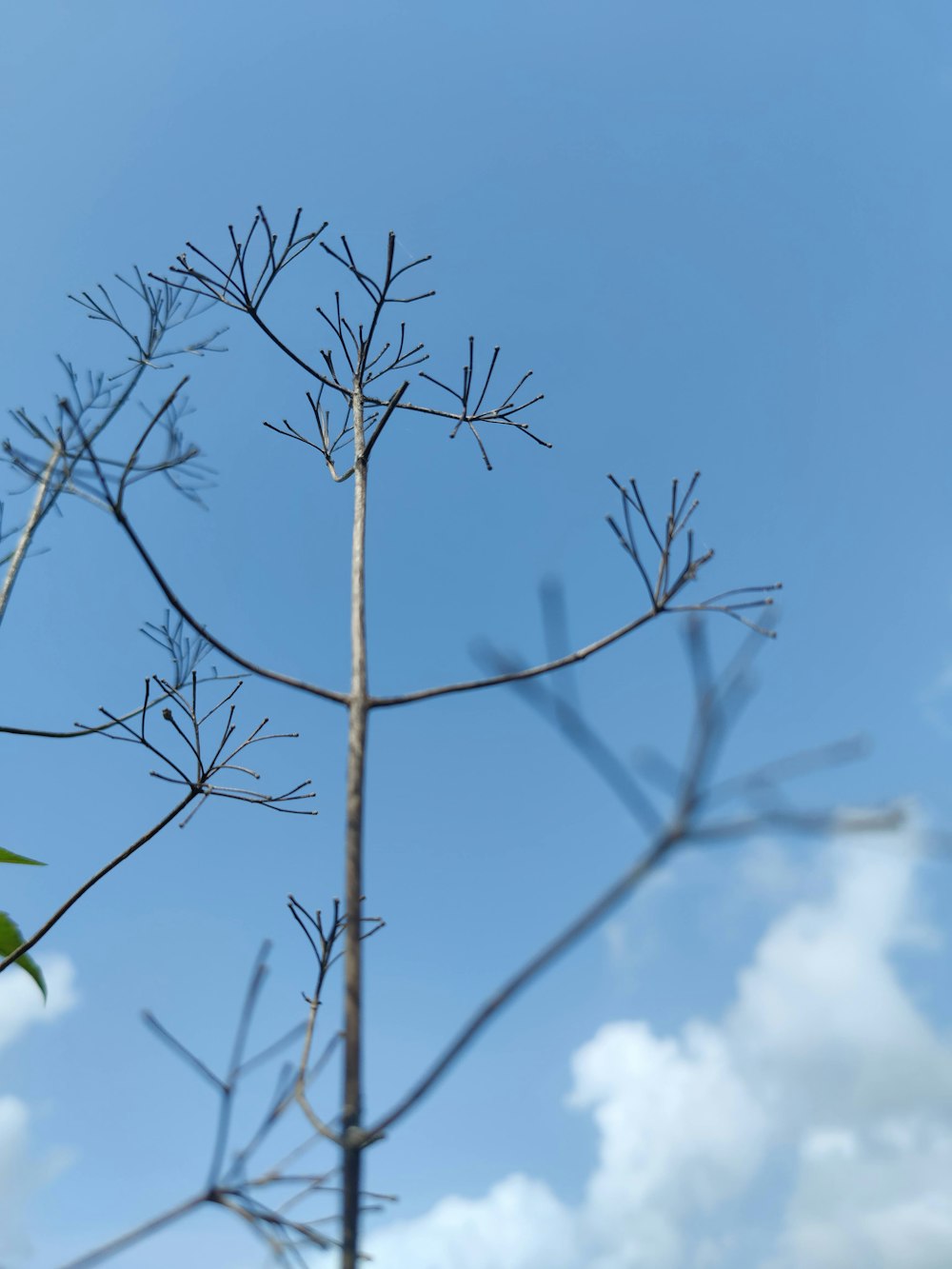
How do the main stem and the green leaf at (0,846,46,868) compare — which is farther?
the green leaf at (0,846,46,868)

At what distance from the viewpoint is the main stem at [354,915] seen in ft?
4.32

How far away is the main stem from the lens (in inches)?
51.8

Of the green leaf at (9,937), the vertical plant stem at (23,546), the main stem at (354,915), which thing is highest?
the vertical plant stem at (23,546)

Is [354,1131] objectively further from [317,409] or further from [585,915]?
[317,409]

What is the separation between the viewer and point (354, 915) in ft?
4.77

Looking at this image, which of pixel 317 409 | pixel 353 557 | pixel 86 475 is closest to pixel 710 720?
pixel 353 557

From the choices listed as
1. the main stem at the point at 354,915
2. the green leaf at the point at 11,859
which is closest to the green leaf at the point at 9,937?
the green leaf at the point at 11,859

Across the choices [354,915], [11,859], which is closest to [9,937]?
[11,859]

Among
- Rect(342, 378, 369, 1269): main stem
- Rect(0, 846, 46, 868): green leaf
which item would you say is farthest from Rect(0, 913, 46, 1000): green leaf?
Rect(342, 378, 369, 1269): main stem

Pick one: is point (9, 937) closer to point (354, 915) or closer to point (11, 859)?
point (11, 859)

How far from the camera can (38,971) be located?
3.53 m

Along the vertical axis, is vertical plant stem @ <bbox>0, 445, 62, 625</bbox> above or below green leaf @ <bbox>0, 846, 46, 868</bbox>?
above

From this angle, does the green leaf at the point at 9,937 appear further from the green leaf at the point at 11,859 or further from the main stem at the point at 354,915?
the main stem at the point at 354,915

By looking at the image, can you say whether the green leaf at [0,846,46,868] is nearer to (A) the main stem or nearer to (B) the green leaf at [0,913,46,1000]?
(B) the green leaf at [0,913,46,1000]
